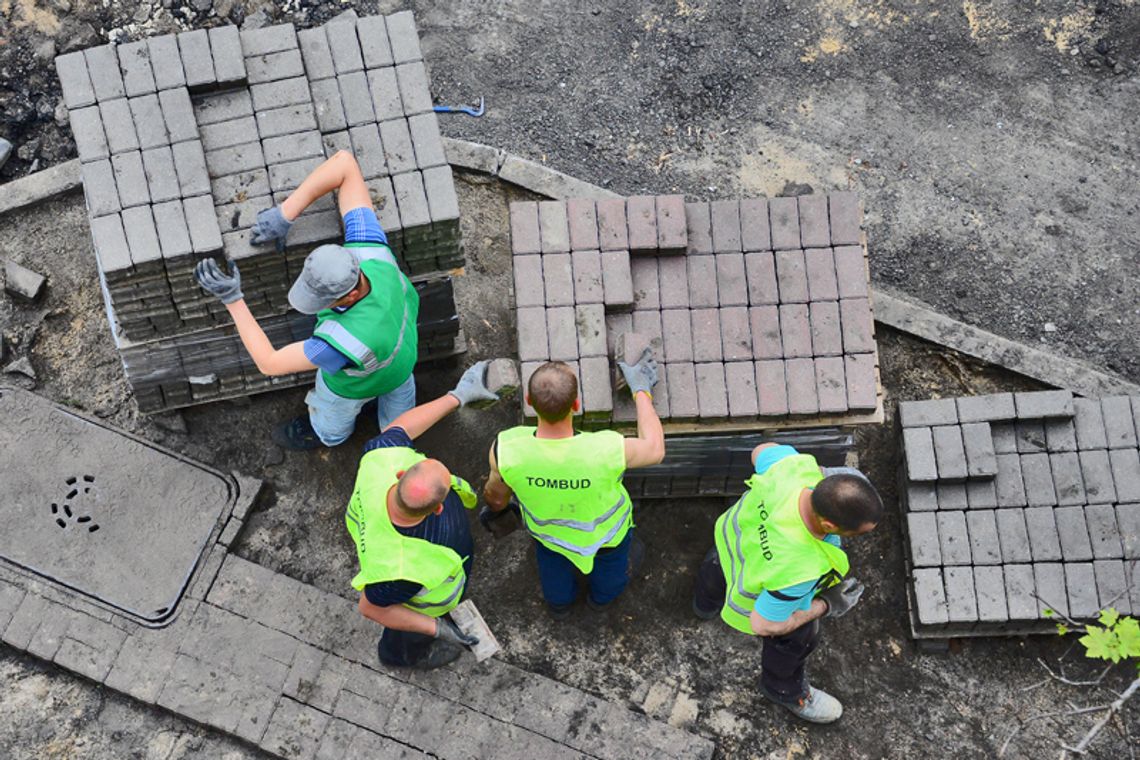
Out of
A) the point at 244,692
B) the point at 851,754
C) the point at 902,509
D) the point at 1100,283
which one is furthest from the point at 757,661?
the point at 1100,283

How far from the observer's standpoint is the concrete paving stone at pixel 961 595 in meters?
6.27

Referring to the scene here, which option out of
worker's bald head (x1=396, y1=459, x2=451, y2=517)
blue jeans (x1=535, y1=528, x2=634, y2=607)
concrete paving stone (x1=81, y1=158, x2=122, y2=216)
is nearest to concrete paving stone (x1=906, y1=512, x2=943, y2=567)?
blue jeans (x1=535, y1=528, x2=634, y2=607)

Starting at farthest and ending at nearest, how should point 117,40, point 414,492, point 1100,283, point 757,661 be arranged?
point 117,40 < point 1100,283 < point 757,661 < point 414,492

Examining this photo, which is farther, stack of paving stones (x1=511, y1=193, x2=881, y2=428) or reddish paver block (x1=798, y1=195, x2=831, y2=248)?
reddish paver block (x1=798, y1=195, x2=831, y2=248)

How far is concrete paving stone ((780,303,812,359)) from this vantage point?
5910 mm

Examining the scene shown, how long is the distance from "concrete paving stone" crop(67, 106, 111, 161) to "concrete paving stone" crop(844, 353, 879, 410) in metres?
4.15

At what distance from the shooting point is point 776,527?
5.07 metres

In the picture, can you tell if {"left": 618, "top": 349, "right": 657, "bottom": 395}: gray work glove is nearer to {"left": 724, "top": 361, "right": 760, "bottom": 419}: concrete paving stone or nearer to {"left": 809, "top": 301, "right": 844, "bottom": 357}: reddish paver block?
{"left": 724, "top": 361, "right": 760, "bottom": 419}: concrete paving stone

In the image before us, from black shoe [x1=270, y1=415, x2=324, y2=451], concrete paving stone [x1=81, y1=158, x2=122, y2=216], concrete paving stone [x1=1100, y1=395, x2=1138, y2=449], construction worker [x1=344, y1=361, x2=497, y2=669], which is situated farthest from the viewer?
black shoe [x1=270, y1=415, x2=324, y2=451]

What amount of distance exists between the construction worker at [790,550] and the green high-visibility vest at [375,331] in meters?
1.99

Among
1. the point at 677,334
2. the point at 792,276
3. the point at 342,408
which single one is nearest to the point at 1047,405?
the point at 792,276

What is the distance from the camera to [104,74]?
5738mm

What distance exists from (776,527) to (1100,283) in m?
4.07

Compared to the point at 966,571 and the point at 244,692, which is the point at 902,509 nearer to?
the point at 966,571
